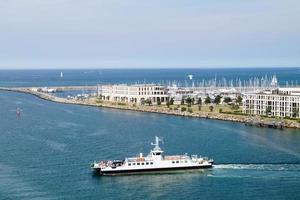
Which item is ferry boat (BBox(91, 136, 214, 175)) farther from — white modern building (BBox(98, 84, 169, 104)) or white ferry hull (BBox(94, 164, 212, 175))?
white modern building (BBox(98, 84, 169, 104))

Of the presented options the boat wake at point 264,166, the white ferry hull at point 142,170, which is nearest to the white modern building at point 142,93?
the boat wake at point 264,166

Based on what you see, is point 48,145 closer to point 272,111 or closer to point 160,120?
point 160,120

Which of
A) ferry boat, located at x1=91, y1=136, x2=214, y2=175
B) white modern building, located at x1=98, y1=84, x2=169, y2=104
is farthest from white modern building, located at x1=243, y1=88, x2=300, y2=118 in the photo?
ferry boat, located at x1=91, y1=136, x2=214, y2=175

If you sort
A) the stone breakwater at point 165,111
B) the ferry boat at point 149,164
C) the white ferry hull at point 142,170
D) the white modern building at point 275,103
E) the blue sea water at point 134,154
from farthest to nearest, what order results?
1. the stone breakwater at point 165,111
2. the white modern building at point 275,103
3. the ferry boat at point 149,164
4. the white ferry hull at point 142,170
5. the blue sea water at point 134,154

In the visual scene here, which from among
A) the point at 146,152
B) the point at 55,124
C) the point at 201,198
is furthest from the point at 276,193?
the point at 55,124

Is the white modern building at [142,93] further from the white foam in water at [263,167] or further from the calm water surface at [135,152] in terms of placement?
the white foam in water at [263,167]

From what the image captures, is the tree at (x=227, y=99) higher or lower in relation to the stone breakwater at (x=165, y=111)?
higher

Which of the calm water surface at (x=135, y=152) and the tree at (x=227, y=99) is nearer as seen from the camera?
the calm water surface at (x=135, y=152)
